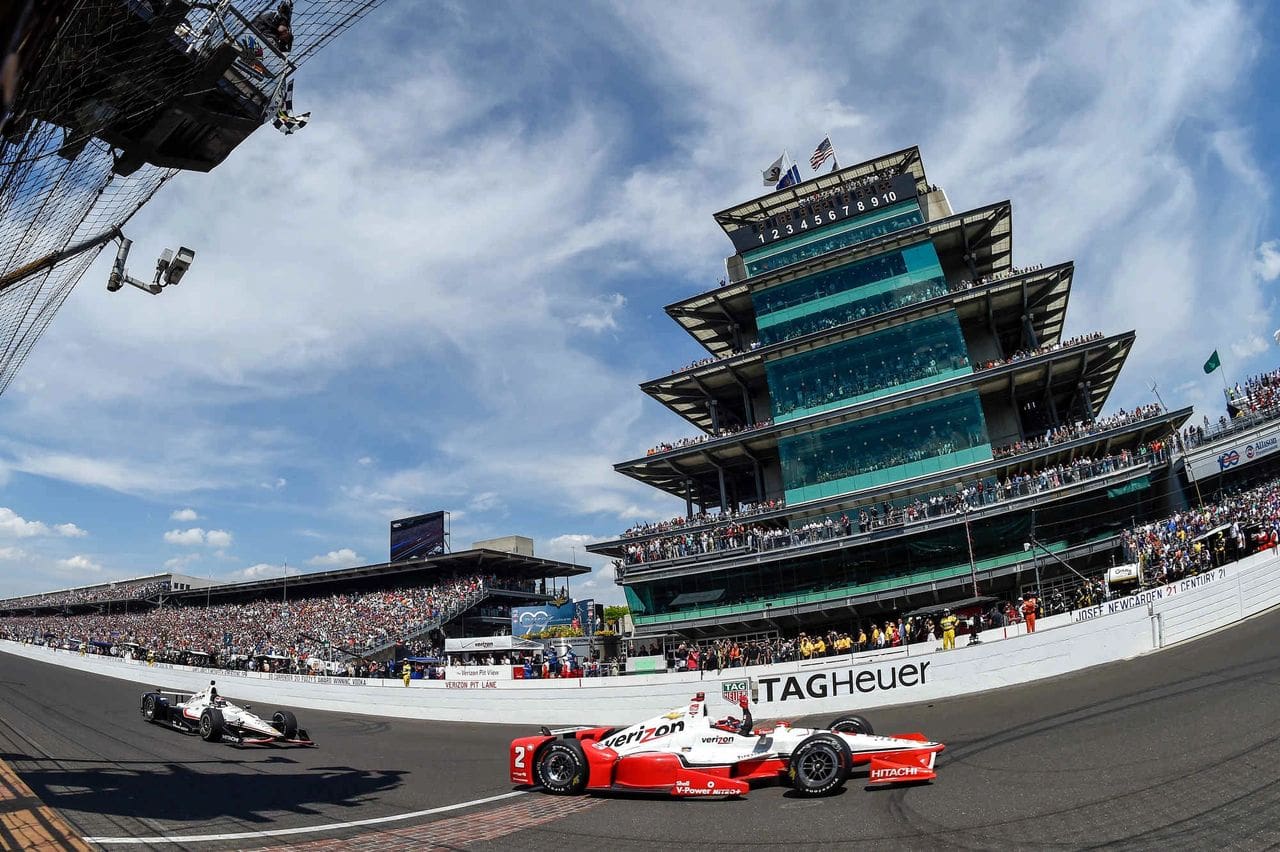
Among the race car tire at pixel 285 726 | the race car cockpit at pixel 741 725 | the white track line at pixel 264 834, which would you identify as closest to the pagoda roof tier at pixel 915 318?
the race car tire at pixel 285 726

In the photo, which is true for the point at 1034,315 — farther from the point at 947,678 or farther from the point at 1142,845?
the point at 1142,845

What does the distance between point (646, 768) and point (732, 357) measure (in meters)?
35.2

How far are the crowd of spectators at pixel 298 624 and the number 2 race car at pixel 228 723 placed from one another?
20476 mm

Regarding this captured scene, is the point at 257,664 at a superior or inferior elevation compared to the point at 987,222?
inferior

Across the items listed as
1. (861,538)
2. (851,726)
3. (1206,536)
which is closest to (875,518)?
(861,538)

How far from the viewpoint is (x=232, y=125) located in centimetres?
876

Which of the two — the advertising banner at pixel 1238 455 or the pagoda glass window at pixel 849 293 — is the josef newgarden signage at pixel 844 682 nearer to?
the advertising banner at pixel 1238 455

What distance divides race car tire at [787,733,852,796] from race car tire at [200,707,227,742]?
14899 millimetres

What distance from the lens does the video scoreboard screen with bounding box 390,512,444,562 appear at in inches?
2621

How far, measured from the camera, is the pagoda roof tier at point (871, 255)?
42812 mm

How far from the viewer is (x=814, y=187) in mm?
49406

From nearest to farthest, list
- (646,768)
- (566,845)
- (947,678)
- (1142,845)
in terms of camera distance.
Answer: (1142,845) < (566,845) < (646,768) < (947,678)

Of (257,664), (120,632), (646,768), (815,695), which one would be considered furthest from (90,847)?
(120,632)

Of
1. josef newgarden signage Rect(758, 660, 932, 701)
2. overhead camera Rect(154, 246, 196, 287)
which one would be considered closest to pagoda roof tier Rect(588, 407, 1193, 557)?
josef newgarden signage Rect(758, 660, 932, 701)
